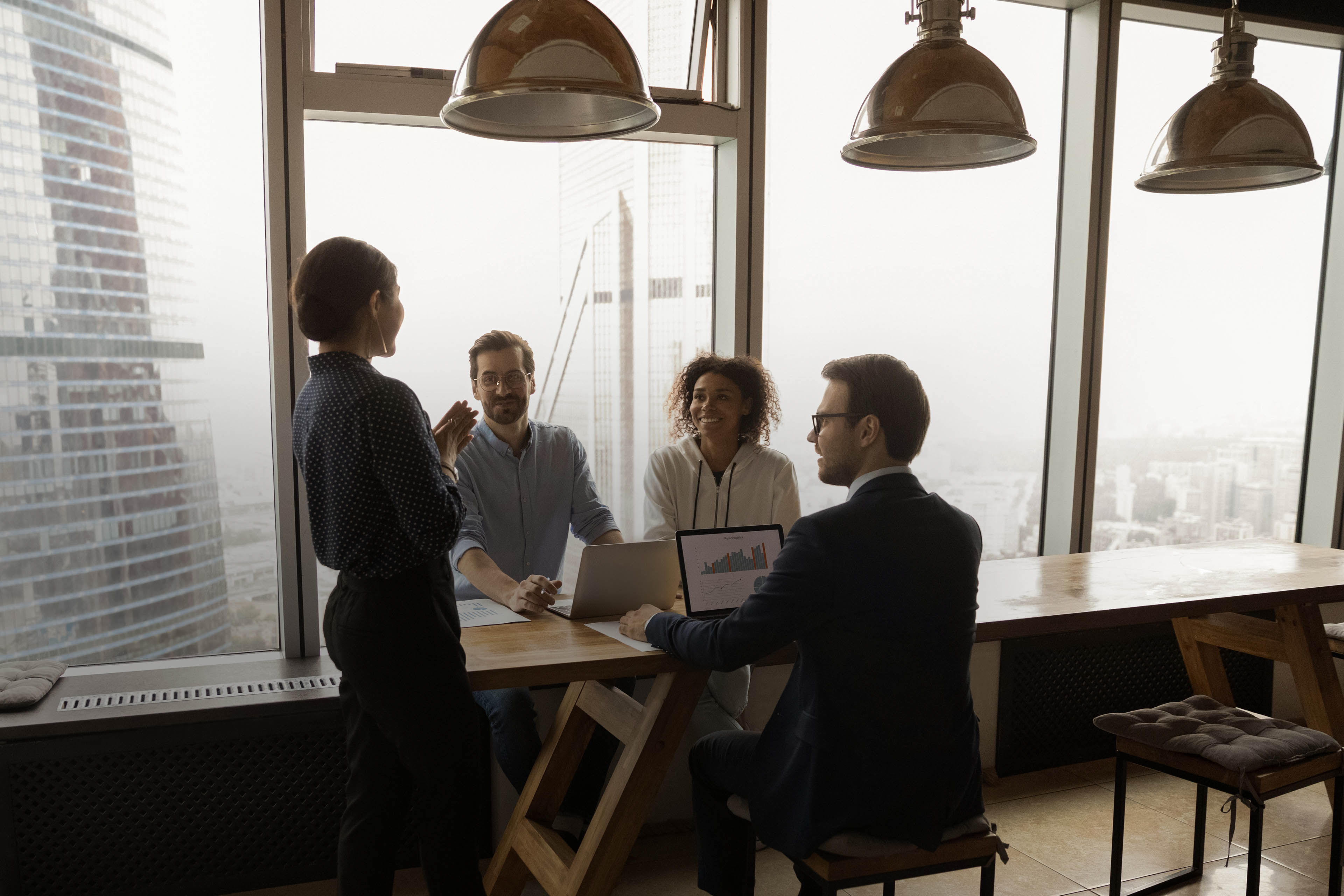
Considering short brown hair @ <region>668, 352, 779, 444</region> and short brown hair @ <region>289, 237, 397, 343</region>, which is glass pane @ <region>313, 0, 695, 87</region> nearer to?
short brown hair @ <region>668, 352, 779, 444</region>

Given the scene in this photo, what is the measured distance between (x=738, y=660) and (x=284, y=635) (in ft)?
5.22

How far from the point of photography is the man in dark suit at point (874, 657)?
67.9 inches

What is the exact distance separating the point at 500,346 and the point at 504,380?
10cm

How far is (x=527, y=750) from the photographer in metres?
2.50

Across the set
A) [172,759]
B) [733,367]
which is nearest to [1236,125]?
[733,367]

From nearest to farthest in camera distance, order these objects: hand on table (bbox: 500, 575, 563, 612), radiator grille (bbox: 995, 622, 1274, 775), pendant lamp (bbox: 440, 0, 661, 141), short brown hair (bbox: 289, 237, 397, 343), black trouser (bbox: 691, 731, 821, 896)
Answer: pendant lamp (bbox: 440, 0, 661, 141), short brown hair (bbox: 289, 237, 397, 343), black trouser (bbox: 691, 731, 821, 896), hand on table (bbox: 500, 575, 563, 612), radiator grille (bbox: 995, 622, 1274, 775)

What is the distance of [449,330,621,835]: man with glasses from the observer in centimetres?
250

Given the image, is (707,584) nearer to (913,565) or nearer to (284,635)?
(913,565)

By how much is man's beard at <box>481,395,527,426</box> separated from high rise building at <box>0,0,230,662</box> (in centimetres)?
79

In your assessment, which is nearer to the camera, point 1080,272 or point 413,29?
point 413,29

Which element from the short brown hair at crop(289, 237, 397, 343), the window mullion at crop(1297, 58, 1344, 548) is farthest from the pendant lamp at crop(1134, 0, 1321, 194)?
the window mullion at crop(1297, 58, 1344, 548)

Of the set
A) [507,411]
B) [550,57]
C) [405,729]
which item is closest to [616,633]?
[405,729]

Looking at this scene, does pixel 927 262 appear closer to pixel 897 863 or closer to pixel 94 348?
pixel 897 863

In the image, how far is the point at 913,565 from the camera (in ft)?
5.67
